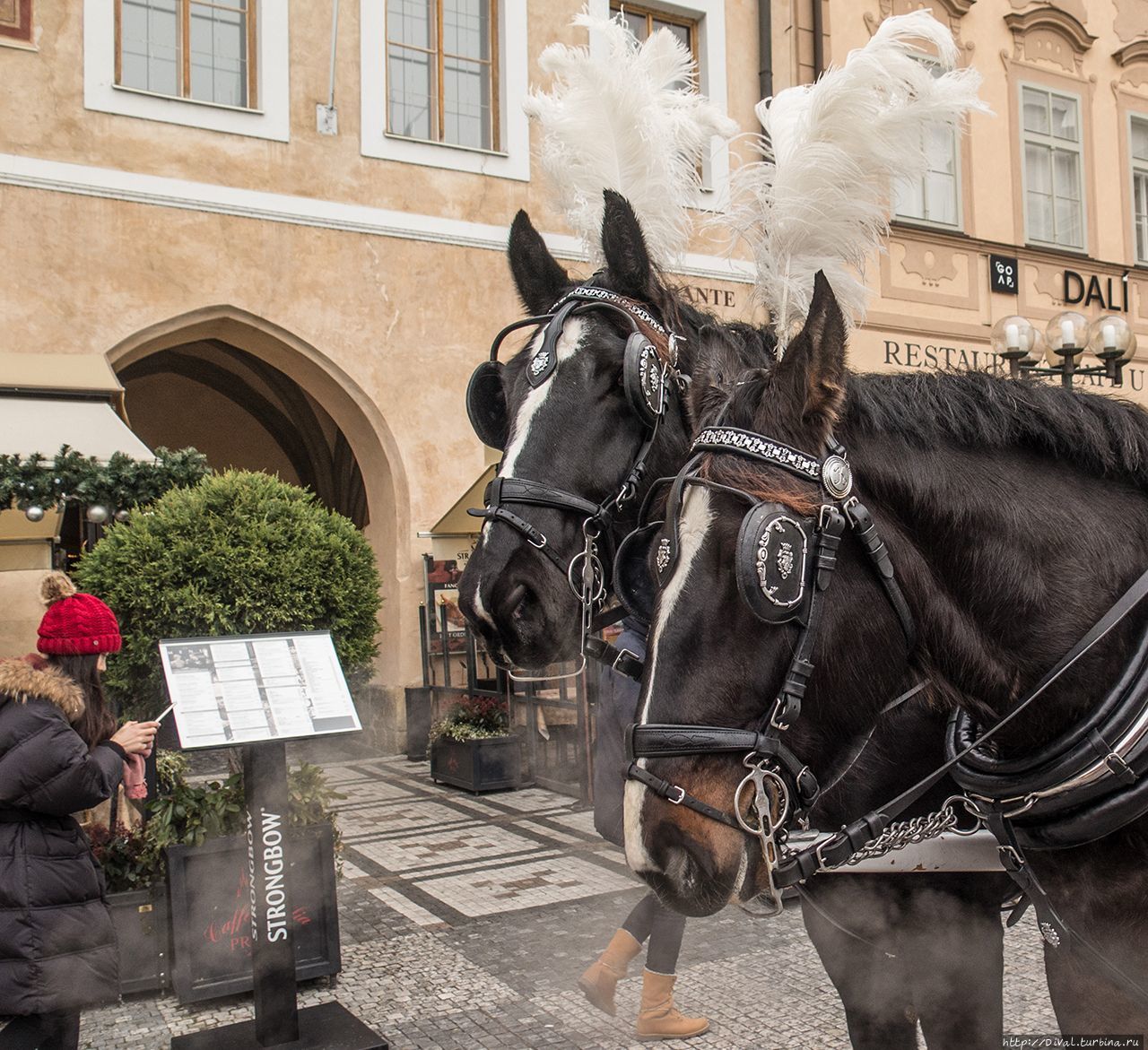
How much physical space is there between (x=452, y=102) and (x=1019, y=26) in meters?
7.24

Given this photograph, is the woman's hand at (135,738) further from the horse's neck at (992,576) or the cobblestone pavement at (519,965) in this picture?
the horse's neck at (992,576)

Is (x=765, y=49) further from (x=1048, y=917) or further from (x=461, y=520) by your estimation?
(x=1048, y=917)

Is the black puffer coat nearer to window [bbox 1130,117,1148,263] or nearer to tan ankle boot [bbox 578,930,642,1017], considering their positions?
tan ankle boot [bbox 578,930,642,1017]

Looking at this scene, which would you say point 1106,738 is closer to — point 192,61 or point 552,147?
point 552,147

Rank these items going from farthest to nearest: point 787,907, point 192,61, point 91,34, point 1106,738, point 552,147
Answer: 1. point 192,61
2. point 91,34
3. point 787,907
4. point 552,147
5. point 1106,738

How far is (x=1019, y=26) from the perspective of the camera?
1312 centimetres

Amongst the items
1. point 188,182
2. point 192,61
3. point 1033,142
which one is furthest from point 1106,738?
point 1033,142

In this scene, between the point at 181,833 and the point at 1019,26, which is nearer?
the point at 181,833

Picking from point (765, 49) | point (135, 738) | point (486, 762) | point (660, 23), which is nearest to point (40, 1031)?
point (135, 738)

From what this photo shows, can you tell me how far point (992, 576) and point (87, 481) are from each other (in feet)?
19.0

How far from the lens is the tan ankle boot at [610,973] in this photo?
3.97 m

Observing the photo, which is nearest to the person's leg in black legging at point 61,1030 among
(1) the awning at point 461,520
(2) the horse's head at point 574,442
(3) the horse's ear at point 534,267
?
(2) the horse's head at point 574,442

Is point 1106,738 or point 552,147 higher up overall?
point 552,147

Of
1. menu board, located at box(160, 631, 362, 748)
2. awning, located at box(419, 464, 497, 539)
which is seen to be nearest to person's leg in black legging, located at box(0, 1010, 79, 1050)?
menu board, located at box(160, 631, 362, 748)
